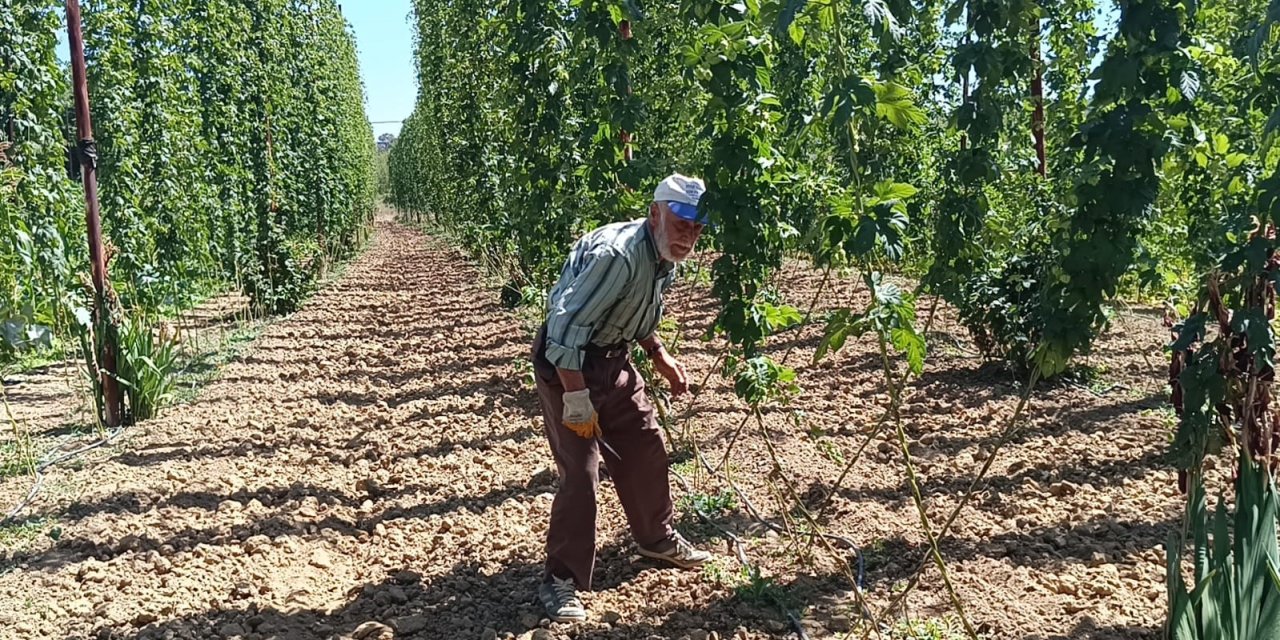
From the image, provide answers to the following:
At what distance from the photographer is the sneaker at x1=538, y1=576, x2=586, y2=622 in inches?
142

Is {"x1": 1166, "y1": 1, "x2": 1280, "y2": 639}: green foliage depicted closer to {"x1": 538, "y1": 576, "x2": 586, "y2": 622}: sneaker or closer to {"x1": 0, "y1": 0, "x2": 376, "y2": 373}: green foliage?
{"x1": 538, "y1": 576, "x2": 586, "y2": 622}: sneaker

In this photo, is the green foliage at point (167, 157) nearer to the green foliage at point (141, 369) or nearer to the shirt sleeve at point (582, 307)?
the green foliage at point (141, 369)

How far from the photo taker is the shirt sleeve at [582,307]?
3.27 m

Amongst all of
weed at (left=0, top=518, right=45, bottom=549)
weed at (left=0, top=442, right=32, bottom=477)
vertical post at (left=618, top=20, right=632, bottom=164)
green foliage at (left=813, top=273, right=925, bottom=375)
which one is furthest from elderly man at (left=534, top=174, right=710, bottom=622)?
weed at (left=0, top=442, right=32, bottom=477)

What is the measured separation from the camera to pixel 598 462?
373cm

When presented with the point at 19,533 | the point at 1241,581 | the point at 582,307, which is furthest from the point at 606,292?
the point at 19,533

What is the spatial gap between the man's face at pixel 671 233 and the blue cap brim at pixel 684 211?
13 mm

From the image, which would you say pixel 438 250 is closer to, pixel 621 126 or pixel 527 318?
pixel 527 318

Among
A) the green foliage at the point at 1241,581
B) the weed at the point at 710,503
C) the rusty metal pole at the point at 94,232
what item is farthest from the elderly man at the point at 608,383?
the rusty metal pole at the point at 94,232

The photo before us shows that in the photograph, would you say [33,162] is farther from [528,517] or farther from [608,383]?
[608,383]

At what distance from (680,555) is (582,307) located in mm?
1390

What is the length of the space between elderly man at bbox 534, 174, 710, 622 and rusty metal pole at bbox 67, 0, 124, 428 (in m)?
4.10

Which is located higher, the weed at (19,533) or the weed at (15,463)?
the weed at (15,463)

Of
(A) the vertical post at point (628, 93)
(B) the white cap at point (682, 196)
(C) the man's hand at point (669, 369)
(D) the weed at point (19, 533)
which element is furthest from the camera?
(A) the vertical post at point (628, 93)
